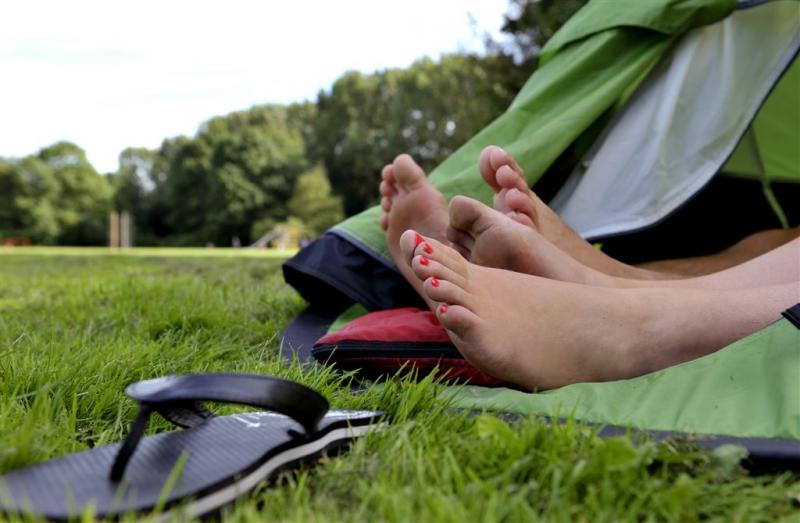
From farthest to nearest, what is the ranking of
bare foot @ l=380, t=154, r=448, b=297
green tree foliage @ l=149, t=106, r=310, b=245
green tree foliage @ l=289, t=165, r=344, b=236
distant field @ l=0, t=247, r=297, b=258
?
green tree foliage @ l=149, t=106, r=310, b=245 < green tree foliage @ l=289, t=165, r=344, b=236 < distant field @ l=0, t=247, r=297, b=258 < bare foot @ l=380, t=154, r=448, b=297

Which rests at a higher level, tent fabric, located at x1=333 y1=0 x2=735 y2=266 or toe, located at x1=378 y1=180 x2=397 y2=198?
tent fabric, located at x1=333 y1=0 x2=735 y2=266

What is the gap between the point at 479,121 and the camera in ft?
21.7

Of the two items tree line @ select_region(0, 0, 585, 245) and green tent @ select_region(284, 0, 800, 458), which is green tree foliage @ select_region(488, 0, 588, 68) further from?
tree line @ select_region(0, 0, 585, 245)

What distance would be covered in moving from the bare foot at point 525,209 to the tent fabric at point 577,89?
262mm

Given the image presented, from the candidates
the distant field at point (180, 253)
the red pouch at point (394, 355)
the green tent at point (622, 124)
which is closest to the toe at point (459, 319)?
the red pouch at point (394, 355)

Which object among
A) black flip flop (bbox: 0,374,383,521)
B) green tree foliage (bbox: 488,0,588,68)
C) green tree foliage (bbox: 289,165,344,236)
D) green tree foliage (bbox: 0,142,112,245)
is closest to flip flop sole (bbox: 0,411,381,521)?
black flip flop (bbox: 0,374,383,521)

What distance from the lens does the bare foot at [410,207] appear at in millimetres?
1355

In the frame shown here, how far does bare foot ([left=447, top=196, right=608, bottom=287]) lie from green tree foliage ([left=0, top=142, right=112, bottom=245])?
926 inches

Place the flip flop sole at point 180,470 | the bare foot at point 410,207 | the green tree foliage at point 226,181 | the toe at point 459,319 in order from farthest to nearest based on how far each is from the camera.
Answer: the green tree foliage at point 226,181
the bare foot at point 410,207
the toe at point 459,319
the flip flop sole at point 180,470

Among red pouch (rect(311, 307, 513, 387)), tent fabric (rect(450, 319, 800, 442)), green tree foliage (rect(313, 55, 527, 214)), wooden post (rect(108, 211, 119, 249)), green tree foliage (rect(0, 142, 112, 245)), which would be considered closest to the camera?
tent fabric (rect(450, 319, 800, 442))

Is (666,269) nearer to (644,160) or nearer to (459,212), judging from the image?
(644,160)

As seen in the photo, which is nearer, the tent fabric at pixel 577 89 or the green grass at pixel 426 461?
the green grass at pixel 426 461

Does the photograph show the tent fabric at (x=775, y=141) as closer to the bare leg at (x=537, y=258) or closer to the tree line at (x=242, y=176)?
the bare leg at (x=537, y=258)

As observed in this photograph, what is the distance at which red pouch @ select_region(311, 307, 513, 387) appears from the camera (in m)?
1.01
